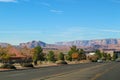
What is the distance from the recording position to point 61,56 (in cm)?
15462

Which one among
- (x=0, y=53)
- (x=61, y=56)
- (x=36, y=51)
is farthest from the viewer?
(x=61, y=56)

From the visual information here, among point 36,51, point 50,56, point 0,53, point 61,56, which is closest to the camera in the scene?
point 0,53

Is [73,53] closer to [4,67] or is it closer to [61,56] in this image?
[61,56]

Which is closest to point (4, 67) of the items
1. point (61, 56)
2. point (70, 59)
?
point (61, 56)

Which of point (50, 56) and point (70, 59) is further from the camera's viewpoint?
point (70, 59)

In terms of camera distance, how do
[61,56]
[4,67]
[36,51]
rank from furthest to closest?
[61,56], [36,51], [4,67]

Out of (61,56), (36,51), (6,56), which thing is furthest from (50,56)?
(6,56)

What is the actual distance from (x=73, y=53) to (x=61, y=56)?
5.31 meters

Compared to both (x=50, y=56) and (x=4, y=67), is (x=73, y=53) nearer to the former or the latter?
(x=50, y=56)

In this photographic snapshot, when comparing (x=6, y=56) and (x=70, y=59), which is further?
(x=70, y=59)

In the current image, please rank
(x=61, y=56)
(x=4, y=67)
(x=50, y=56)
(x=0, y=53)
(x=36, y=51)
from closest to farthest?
1. (x=4, y=67)
2. (x=0, y=53)
3. (x=36, y=51)
4. (x=50, y=56)
5. (x=61, y=56)

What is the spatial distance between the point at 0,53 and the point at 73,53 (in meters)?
70.3

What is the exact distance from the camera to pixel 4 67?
5891cm

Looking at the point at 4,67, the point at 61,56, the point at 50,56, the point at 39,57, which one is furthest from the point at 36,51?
the point at 4,67
